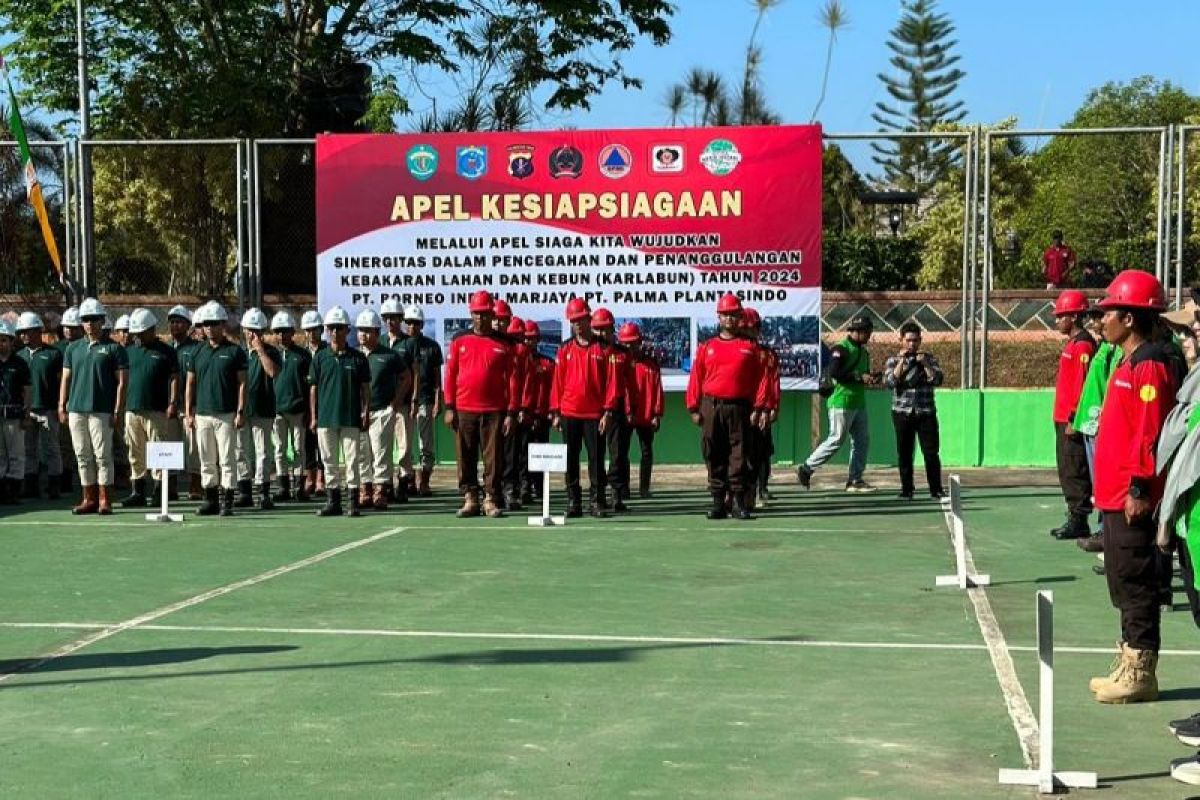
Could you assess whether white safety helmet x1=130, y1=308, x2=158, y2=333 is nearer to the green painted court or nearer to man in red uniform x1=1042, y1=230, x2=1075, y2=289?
the green painted court

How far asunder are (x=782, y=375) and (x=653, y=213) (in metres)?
2.52

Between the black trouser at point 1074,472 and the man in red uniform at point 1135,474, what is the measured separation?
19.5 ft

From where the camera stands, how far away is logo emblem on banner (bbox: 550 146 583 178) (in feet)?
67.3

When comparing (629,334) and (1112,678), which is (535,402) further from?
(1112,678)

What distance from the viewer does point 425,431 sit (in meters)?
19.3

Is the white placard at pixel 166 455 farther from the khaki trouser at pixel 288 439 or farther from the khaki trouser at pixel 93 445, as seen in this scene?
the khaki trouser at pixel 288 439

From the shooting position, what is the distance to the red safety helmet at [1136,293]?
816cm

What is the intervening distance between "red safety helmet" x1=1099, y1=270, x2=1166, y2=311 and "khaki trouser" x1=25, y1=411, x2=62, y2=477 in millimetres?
13818

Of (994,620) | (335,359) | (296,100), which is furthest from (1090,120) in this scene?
(994,620)

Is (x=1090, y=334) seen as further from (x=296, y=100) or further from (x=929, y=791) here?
(x=296, y=100)

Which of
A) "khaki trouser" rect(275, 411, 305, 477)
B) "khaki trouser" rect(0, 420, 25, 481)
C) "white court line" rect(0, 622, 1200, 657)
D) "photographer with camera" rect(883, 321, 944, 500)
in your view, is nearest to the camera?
"white court line" rect(0, 622, 1200, 657)

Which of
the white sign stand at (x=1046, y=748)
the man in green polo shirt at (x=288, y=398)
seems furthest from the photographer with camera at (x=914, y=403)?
the white sign stand at (x=1046, y=748)

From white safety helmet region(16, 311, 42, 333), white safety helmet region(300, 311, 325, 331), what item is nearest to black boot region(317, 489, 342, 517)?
white safety helmet region(300, 311, 325, 331)

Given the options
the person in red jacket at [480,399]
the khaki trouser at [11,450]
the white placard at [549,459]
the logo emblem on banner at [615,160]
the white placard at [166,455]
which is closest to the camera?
the white placard at [549,459]
